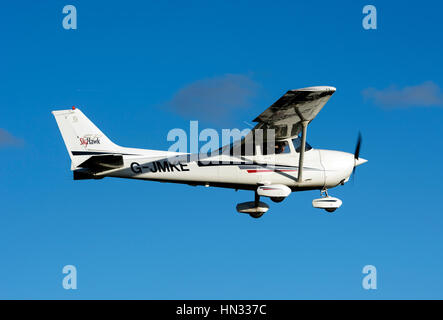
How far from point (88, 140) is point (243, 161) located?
447 cm

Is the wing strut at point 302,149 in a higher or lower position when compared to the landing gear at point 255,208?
higher

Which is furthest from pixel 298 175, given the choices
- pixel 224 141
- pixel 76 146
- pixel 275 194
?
pixel 76 146

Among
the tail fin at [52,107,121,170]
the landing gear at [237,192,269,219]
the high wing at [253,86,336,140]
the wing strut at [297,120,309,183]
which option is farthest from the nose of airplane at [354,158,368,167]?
the tail fin at [52,107,121,170]

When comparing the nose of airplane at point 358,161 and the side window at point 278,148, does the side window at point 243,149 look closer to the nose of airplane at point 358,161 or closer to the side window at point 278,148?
the side window at point 278,148

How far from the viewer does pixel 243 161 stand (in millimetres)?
A: 19438

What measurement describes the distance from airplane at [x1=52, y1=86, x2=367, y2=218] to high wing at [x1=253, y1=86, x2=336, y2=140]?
0.09 ft

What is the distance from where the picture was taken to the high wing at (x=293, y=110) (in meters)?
17.5

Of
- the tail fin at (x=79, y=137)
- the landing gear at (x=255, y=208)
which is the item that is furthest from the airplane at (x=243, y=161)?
the landing gear at (x=255, y=208)

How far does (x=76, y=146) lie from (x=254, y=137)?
16.6 feet

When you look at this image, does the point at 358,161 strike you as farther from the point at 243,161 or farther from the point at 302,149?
the point at 243,161

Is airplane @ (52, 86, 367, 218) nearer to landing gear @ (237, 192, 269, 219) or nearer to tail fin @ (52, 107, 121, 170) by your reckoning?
tail fin @ (52, 107, 121, 170)

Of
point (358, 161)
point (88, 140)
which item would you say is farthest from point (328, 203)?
point (88, 140)
